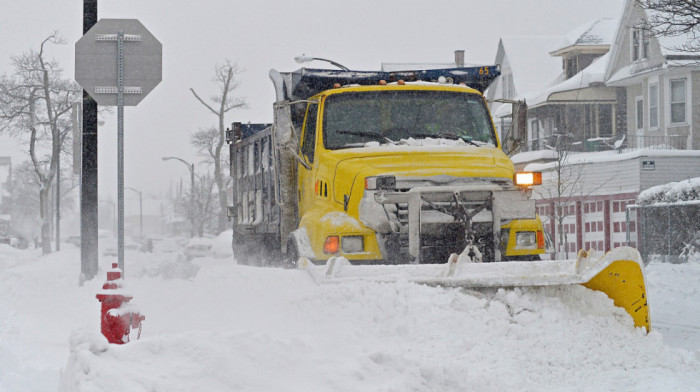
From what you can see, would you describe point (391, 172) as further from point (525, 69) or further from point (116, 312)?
point (525, 69)

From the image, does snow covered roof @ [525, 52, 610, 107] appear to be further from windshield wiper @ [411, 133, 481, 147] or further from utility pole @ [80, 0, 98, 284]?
windshield wiper @ [411, 133, 481, 147]

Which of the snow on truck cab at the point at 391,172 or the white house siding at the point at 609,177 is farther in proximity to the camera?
the white house siding at the point at 609,177

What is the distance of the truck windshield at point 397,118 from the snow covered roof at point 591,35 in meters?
32.5

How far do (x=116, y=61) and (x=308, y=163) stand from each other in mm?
2264

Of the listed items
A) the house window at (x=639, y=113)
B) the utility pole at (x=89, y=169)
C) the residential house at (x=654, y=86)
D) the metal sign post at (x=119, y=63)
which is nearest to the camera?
the metal sign post at (x=119, y=63)

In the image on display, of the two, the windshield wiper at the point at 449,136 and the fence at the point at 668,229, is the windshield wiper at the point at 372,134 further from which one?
the fence at the point at 668,229

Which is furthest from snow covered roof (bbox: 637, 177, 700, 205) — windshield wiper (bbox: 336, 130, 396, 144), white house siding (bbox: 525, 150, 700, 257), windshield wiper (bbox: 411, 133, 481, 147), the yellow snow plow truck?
windshield wiper (bbox: 336, 130, 396, 144)

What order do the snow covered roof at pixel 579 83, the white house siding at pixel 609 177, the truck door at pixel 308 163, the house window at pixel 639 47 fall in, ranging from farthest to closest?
the snow covered roof at pixel 579 83
the house window at pixel 639 47
the white house siding at pixel 609 177
the truck door at pixel 308 163

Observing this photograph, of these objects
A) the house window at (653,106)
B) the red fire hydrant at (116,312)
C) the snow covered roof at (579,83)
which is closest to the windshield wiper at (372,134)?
the red fire hydrant at (116,312)

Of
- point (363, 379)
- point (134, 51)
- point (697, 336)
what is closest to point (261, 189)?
point (134, 51)

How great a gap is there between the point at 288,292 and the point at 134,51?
292 centimetres

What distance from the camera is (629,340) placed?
6.62 metres

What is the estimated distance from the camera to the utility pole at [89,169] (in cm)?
1191

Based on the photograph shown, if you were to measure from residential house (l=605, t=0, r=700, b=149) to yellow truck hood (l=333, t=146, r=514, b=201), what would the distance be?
2308 centimetres
